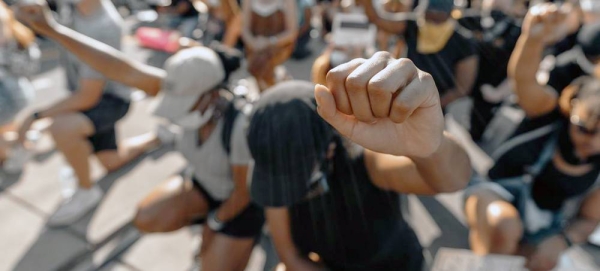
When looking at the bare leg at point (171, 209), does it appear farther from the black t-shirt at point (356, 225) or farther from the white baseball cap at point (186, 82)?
the black t-shirt at point (356, 225)

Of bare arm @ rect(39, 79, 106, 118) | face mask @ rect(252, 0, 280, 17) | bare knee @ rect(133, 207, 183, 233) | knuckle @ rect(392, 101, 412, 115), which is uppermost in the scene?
knuckle @ rect(392, 101, 412, 115)

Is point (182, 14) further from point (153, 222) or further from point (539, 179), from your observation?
point (539, 179)

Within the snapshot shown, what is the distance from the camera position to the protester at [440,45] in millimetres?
2805

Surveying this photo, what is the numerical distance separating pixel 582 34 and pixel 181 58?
7.50ft

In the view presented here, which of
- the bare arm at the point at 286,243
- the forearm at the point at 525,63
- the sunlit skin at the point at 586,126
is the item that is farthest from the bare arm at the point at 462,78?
the bare arm at the point at 286,243

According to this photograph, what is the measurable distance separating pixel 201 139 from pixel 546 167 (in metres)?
1.54

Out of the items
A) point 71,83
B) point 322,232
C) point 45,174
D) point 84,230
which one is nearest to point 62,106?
point 71,83

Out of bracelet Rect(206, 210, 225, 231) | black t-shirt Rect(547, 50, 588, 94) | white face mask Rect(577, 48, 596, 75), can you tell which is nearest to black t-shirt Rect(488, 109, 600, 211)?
black t-shirt Rect(547, 50, 588, 94)

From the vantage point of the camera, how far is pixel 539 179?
6.67 feet

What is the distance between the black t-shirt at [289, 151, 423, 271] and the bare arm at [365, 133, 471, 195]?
0.09 m

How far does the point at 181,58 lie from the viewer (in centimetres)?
182

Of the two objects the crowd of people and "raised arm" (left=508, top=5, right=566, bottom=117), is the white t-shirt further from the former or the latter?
"raised arm" (left=508, top=5, right=566, bottom=117)

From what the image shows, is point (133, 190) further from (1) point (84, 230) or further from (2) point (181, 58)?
(2) point (181, 58)

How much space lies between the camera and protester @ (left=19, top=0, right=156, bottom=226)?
7.90 feet
